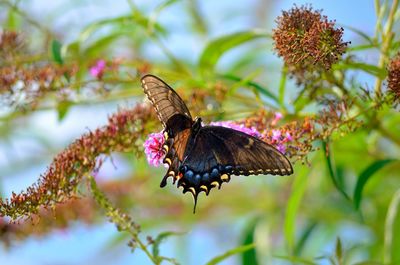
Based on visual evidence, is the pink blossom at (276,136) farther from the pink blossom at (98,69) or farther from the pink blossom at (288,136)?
the pink blossom at (98,69)

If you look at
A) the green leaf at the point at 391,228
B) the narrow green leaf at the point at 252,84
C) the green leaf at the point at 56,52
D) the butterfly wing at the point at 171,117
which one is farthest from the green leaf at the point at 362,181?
the green leaf at the point at 56,52

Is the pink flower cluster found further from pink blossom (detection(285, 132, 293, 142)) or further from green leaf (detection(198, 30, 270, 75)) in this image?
green leaf (detection(198, 30, 270, 75))

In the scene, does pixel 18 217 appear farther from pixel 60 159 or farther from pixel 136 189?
pixel 136 189

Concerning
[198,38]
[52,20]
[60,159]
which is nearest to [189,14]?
[198,38]

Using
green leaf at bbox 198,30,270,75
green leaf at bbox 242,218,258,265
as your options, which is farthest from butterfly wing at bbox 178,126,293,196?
green leaf at bbox 242,218,258,265

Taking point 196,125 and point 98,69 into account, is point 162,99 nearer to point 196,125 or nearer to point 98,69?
point 196,125

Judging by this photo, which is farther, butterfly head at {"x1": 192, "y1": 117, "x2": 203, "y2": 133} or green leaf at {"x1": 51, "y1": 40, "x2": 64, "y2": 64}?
green leaf at {"x1": 51, "y1": 40, "x2": 64, "y2": 64}
